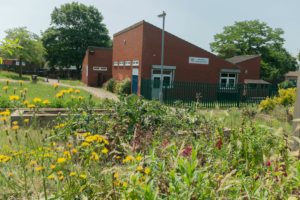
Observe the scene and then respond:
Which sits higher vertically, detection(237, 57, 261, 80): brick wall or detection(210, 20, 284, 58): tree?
detection(210, 20, 284, 58): tree

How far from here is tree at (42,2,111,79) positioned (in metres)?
42.2

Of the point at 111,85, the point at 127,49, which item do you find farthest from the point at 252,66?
the point at 111,85

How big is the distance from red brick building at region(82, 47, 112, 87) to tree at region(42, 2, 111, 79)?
15343 mm

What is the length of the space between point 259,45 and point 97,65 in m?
33.3

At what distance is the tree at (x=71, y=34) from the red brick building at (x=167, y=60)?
77.0ft

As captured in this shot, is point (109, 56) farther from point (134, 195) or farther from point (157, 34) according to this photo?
point (134, 195)

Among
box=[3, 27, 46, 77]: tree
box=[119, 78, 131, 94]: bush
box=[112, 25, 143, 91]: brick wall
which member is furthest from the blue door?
box=[3, 27, 46, 77]: tree

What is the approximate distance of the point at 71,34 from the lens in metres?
42.0

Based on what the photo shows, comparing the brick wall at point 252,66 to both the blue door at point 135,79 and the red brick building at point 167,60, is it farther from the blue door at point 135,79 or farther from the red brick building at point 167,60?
the blue door at point 135,79

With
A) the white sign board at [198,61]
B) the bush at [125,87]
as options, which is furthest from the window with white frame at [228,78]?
the bush at [125,87]

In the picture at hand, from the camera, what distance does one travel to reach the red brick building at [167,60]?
1814 cm

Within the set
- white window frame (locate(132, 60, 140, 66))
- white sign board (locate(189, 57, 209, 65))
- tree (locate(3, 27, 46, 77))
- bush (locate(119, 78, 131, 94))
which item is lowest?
bush (locate(119, 78, 131, 94))

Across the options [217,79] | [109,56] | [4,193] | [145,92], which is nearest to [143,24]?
[145,92]

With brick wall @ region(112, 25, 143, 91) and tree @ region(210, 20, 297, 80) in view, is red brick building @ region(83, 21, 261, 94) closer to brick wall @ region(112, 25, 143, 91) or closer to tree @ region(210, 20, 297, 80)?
brick wall @ region(112, 25, 143, 91)
